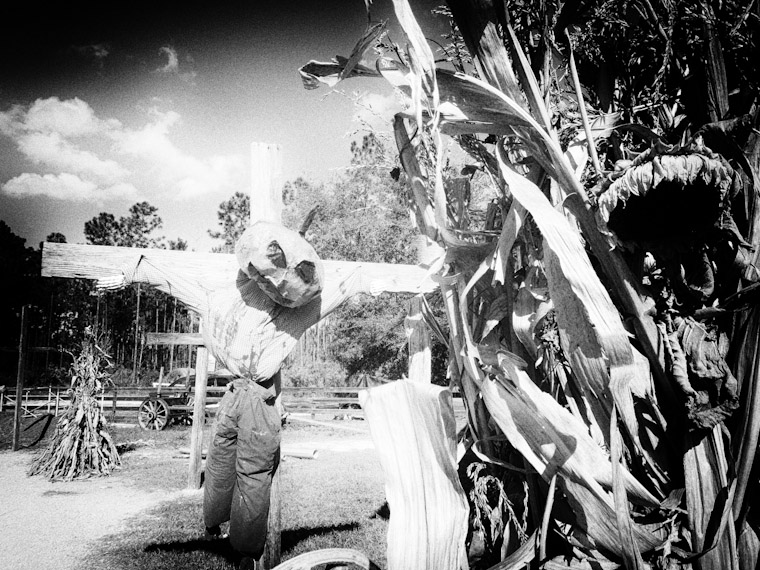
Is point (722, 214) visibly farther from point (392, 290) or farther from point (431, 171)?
point (392, 290)

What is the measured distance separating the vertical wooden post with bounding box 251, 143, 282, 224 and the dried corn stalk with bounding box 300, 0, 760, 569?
5.67ft

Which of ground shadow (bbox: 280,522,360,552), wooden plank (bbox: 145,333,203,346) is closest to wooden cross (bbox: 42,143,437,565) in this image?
ground shadow (bbox: 280,522,360,552)

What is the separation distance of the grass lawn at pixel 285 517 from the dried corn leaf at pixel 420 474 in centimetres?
313

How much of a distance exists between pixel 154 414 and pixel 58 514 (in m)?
8.54

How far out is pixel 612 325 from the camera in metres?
1.01

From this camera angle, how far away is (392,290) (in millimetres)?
2367

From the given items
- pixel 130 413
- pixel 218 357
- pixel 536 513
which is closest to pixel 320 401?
pixel 130 413

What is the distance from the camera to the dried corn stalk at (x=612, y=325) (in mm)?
980

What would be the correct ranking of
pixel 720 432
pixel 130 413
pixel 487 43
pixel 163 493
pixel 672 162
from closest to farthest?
1. pixel 672 162
2. pixel 720 432
3. pixel 487 43
4. pixel 163 493
5. pixel 130 413

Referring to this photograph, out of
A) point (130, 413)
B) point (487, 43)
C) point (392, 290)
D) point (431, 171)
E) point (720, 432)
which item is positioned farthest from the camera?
point (130, 413)

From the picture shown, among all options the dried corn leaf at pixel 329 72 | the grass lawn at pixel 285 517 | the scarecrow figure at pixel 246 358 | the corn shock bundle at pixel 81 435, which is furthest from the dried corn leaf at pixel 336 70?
the corn shock bundle at pixel 81 435

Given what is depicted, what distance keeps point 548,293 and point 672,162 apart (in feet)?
1.50

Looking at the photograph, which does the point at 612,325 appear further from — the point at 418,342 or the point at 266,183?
the point at 266,183

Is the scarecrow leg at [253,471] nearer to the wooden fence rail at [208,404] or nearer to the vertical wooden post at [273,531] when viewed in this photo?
the vertical wooden post at [273,531]
